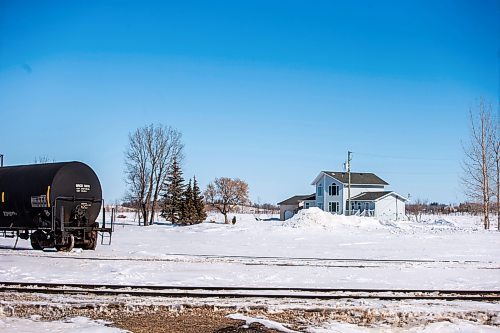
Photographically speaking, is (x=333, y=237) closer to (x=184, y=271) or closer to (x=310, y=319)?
(x=184, y=271)

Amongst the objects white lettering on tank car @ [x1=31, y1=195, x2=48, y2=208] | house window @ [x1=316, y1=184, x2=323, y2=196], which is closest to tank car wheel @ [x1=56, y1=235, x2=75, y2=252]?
white lettering on tank car @ [x1=31, y1=195, x2=48, y2=208]

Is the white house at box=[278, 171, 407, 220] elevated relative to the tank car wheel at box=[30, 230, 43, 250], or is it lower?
elevated

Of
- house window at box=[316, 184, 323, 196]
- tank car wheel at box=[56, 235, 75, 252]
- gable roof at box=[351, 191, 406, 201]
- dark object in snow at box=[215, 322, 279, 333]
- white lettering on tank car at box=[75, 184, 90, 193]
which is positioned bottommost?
dark object in snow at box=[215, 322, 279, 333]

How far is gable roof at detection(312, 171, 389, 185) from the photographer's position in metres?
73.3

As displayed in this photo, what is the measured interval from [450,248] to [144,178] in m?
44.8

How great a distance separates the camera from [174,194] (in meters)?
65.9

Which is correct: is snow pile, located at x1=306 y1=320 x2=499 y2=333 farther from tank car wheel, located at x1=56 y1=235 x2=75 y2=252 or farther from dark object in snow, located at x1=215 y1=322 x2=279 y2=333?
tank car wheel, located at x1=56 y1=235 x2=75 y2=252

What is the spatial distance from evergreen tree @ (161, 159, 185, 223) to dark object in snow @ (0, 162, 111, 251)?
40152 millimetres

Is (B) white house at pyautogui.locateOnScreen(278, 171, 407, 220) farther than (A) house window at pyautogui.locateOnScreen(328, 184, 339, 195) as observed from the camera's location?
No

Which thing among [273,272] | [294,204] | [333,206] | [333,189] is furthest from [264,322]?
[294,204]

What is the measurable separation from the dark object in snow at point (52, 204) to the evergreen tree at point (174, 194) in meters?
40.2

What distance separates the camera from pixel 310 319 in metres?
9.98

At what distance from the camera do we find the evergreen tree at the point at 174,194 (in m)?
65.5

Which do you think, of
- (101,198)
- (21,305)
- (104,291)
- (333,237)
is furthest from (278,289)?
(333,237)
